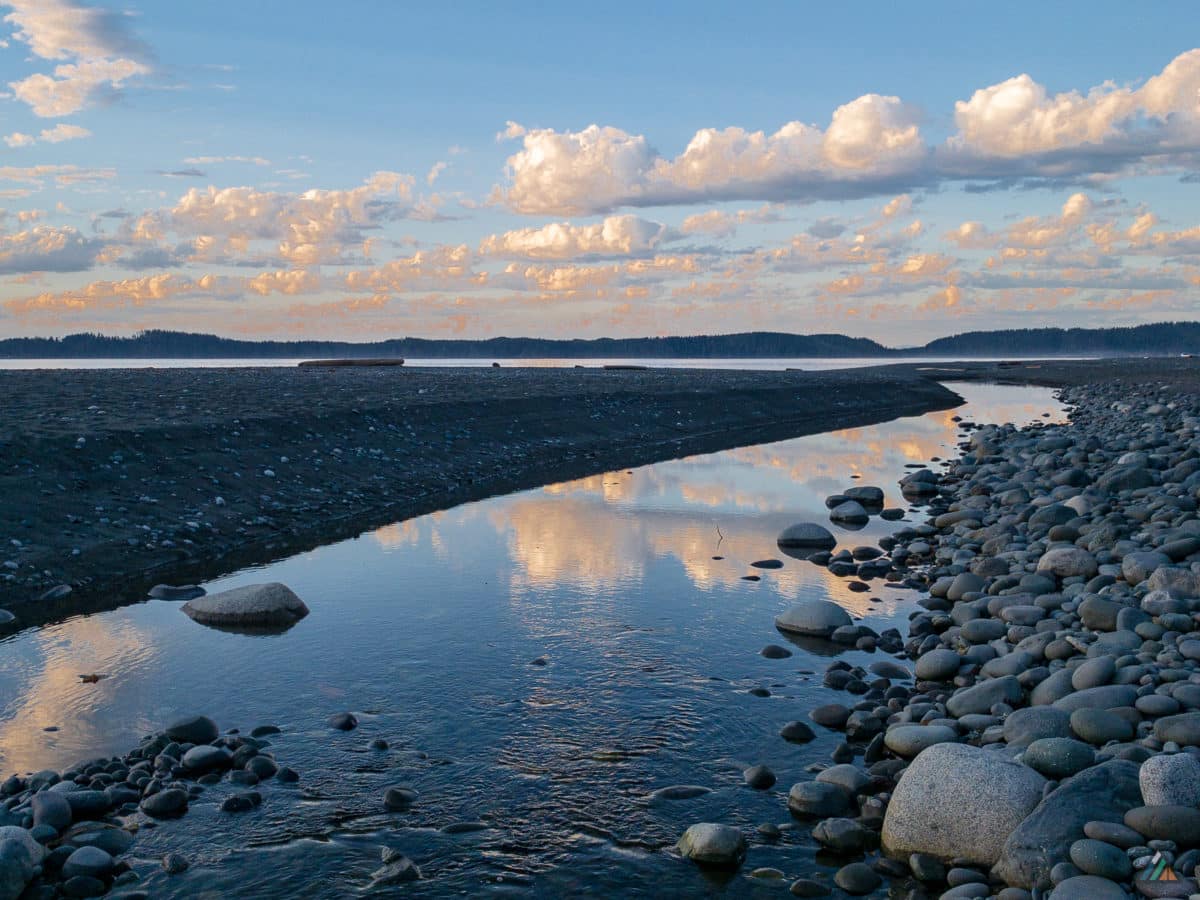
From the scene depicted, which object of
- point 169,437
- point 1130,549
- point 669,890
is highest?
point 169,437

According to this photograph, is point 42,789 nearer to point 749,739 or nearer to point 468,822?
point 468,822

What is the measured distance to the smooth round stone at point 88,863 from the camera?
7910 mm

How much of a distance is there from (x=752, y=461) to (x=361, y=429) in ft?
50.9

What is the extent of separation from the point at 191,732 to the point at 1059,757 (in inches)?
342

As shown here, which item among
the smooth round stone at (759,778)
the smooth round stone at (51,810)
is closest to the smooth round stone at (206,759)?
the smooth round stone at (51,810)

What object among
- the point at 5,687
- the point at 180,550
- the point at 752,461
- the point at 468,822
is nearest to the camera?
the point at 468,822

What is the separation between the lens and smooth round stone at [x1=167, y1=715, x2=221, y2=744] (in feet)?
34.2

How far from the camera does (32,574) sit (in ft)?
55.8

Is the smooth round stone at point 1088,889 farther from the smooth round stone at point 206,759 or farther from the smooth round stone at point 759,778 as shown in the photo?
the smooth round stone at point 206,759

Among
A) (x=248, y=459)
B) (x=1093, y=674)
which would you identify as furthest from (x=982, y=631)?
(x=248, y=459)

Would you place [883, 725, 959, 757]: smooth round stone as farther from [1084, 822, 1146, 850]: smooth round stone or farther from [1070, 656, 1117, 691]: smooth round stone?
[1084, 822, 1146, 850]: smooth round stone

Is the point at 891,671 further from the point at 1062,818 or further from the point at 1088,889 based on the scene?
the point at 1088,889

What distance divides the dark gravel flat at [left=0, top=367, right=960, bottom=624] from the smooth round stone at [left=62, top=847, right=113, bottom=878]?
8.86 meters

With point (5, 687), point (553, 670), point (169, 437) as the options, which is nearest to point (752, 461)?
point (169, 437)
